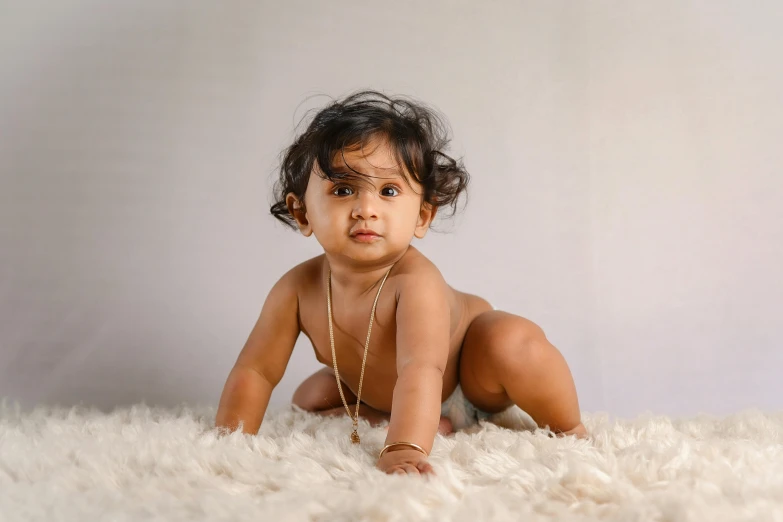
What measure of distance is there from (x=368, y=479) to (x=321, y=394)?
67cm

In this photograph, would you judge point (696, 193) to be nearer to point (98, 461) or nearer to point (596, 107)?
point (596, 107)

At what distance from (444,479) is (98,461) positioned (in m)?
0.44

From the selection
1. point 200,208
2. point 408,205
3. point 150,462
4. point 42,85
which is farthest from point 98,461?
point 42,85

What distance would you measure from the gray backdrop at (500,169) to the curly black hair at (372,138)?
1.91ft

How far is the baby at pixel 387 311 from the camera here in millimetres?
1236

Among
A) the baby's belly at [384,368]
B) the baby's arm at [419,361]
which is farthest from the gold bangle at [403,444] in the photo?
the baby's belly at [384,368]

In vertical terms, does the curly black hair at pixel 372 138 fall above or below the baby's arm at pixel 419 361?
above

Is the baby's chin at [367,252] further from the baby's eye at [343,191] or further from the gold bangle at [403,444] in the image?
the gold bangle at [403,444]

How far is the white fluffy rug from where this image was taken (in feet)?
2.73

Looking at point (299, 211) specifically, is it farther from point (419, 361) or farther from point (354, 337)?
point (419, 361)

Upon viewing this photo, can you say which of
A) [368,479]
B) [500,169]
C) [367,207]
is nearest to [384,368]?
[367,207]

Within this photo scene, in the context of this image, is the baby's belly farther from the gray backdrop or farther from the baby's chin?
the gray backdrop

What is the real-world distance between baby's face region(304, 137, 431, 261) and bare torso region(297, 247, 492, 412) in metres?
0.08

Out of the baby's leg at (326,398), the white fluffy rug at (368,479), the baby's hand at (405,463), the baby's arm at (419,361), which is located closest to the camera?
the white fluffy rug at (368,479)
